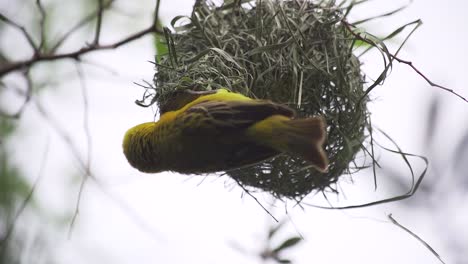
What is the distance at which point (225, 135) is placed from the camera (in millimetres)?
1372

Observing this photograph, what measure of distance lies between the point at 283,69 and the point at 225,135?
0.33m

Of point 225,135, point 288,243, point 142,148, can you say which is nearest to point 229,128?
point 225,135

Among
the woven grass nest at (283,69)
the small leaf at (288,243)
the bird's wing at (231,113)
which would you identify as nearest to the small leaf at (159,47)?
the woven grass nest at (283,69)

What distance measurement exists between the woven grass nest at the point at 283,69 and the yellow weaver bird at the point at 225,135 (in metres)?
0.12

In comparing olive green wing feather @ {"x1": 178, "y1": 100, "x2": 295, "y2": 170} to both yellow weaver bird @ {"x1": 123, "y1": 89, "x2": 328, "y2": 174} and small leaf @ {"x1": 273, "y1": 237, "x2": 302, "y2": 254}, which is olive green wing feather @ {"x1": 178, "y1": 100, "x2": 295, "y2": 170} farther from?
small leaf @ {"x1": 273, "y1": 237, "x2": 302, "y2": 254}

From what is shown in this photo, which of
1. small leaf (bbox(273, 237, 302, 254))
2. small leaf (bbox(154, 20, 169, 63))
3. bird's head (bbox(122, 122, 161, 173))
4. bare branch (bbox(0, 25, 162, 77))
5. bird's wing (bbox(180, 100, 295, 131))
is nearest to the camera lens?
bare branch (bbox(0, 25, 162, 77))

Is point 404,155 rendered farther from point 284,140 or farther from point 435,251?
point 284,140

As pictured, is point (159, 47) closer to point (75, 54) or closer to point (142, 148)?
point (142, 148)

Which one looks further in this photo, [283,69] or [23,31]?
[283,69]

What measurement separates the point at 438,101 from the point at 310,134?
36 cm

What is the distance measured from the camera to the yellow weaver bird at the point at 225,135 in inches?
48.7

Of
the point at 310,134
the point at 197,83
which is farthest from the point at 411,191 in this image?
the point at 197,83

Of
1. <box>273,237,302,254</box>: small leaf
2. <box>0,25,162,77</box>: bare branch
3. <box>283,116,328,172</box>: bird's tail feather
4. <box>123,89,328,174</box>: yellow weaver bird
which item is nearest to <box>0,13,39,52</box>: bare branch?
<box>0,25,162,77</box>: bare branch

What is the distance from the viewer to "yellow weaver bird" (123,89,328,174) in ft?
4.06
